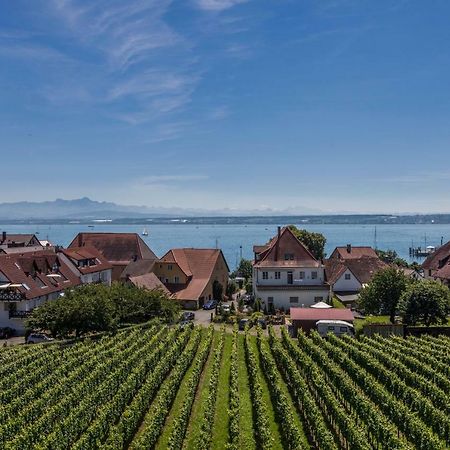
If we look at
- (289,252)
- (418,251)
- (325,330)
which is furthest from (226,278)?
(418,251)

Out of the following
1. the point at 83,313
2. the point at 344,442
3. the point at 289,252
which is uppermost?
the point at 289,252

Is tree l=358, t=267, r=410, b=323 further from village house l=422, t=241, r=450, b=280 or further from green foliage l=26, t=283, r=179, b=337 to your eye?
green foliage l=26, t=283, r=179, b=337

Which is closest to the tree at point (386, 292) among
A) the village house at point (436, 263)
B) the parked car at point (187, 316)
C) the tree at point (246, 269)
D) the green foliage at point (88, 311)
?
the parked car at point (187, 316)

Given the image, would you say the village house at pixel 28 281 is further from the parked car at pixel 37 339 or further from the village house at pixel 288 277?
the village house at pixel 288 277

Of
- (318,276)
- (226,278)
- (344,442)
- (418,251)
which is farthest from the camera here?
(418,251)

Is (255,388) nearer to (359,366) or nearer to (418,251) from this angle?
(359,366)

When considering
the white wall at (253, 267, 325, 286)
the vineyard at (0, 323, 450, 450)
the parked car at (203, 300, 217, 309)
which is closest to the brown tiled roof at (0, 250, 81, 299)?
the vineyard at (0, 323, 450, 450)
